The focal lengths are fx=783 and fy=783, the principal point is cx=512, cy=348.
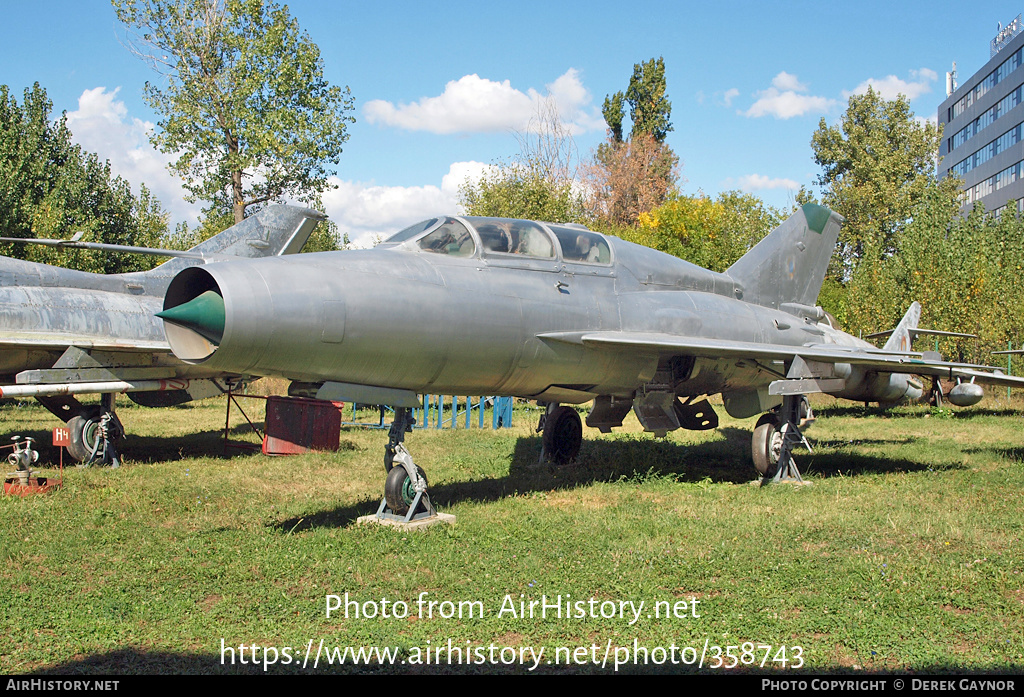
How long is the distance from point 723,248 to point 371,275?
1147 inches

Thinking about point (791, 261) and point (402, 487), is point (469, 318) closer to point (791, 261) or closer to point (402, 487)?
point (402, 487)

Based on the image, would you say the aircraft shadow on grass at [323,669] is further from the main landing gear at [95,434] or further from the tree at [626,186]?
the tree at [626,186]

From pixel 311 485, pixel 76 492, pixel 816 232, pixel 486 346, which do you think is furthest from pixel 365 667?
pixel 816 232

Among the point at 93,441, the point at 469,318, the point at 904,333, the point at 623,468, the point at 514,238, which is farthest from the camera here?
the point at 904,333

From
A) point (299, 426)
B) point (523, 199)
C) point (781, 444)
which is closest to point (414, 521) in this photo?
point (781, 444)

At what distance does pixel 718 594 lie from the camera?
571cm

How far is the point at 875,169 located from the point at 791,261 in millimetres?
41364

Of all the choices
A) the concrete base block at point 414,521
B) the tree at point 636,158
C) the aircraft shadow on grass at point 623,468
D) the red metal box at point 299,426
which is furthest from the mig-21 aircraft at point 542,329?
the tree at point 636,158

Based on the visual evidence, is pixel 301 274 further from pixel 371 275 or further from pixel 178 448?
pixel 178 448

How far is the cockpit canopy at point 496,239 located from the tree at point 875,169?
42.6 m

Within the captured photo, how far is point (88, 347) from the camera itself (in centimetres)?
1193

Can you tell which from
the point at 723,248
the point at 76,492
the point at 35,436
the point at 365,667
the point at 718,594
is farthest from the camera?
the point at 723,248

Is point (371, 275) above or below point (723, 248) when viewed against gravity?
below

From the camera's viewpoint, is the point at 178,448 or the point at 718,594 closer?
the point at 718,594
